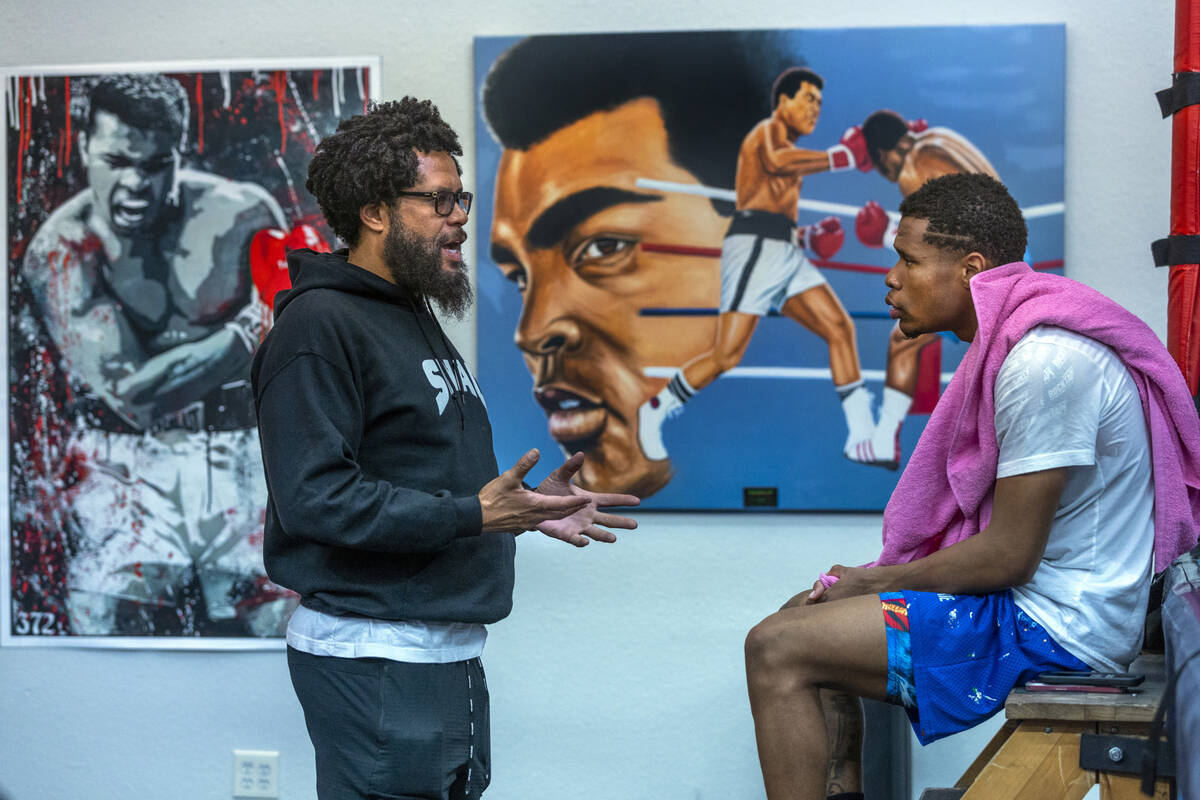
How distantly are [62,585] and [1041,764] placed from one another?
2.21 meters

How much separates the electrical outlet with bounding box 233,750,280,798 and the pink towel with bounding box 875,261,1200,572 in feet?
5.32

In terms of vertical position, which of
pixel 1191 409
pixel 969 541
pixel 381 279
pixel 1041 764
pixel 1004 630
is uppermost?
pixel 381 279

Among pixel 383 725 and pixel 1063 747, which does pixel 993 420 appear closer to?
pixel 1063 747

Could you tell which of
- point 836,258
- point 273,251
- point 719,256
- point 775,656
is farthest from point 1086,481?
point 273,251

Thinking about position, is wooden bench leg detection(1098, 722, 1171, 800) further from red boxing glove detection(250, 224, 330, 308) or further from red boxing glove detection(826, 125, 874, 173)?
red boxing glove detection(250, 224, 330, 308)

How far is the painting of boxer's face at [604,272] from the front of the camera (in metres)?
2.47

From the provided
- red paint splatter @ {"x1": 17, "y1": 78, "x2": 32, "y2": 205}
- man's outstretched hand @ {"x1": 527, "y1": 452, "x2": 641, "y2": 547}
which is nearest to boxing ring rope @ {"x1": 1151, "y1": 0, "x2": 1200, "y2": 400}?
man's outstretched hand @ {"x1": 527, "y1": 452, "x2": 641, "y2": 547}

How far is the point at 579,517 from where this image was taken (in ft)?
5.74

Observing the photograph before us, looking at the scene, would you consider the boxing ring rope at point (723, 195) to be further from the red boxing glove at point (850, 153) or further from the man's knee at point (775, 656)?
the man's knee at point (775, 656)

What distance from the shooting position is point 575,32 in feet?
8.20

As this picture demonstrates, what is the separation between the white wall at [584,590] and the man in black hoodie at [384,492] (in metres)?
0.92

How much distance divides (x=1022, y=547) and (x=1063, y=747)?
0.93 ft

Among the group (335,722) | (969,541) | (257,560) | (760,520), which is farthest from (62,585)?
(969,541)

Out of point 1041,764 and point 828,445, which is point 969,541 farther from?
point 828,445
